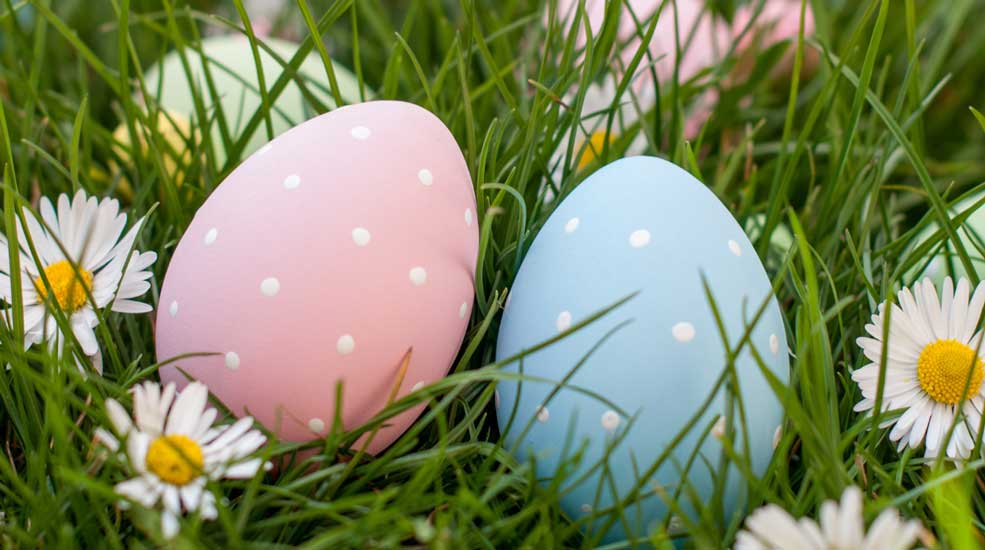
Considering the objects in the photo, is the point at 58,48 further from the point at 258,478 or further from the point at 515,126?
the point at 258,478

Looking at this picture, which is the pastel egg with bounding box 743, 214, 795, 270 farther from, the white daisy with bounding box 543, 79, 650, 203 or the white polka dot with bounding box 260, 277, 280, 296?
the white polka dot with bounding box 260, 277, 280, 296

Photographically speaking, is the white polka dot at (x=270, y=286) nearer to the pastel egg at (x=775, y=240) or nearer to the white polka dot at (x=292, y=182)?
the white polka dot at (x=292, y=182)

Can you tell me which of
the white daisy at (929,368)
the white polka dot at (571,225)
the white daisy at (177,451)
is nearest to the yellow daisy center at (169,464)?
the white daisy at (177,451)

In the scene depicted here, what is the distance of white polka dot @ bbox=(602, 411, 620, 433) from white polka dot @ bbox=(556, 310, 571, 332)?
0.15 feet

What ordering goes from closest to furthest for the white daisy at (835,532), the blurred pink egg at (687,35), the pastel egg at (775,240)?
the white daisy at (835,532) < the pastel egg at (775,240) < the blurred pink egg at (687,35)

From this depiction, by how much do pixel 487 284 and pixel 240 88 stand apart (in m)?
0.30

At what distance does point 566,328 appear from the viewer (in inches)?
17.8

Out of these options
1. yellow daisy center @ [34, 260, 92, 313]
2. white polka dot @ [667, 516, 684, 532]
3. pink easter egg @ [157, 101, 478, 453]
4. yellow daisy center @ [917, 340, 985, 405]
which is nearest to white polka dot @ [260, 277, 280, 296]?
pink easter egg @ [157, 101, 478, 453]

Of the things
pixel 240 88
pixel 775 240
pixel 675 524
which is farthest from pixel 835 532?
pixel 240 88

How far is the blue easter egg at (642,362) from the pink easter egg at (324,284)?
51mm

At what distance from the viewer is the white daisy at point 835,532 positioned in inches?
13.5

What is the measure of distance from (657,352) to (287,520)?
179 millimetres

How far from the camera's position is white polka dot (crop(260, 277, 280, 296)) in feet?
1.45

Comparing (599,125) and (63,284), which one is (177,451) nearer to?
(63,284)
